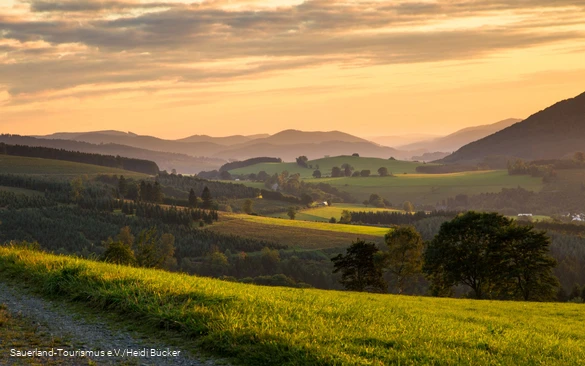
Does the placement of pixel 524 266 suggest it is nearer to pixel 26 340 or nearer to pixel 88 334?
pixel 88 334

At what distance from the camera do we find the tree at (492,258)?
6750cm

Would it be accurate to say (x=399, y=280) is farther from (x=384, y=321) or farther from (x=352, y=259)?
(x=384, y=321)

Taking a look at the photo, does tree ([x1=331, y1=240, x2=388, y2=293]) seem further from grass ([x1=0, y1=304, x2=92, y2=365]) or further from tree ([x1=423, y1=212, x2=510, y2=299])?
grass ([x1=0, y1=304, x2=92, y2=365])

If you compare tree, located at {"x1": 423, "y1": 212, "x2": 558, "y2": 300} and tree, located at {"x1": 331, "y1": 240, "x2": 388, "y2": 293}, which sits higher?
tree, located at {"x1": 423, "y1": 212, "x2": 558, "y2": 300}

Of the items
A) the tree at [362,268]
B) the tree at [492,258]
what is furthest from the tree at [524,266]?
the tree at [362,268]

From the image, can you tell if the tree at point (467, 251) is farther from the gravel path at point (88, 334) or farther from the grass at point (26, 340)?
the grass at point (26, 340)

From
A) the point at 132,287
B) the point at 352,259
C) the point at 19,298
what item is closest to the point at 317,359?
the point at 132,287

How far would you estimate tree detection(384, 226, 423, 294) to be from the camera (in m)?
85.1

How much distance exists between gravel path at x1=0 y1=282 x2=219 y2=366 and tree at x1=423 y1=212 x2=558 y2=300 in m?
62.8

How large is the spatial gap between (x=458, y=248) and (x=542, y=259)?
10308 millimetres

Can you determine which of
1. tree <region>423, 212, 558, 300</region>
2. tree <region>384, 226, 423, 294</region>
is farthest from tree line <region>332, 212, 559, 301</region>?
tree <region>384, 226, 423, 294</region>

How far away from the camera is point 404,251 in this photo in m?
85.4

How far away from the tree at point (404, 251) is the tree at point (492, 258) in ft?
31.1

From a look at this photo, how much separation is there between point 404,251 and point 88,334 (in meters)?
75.6
